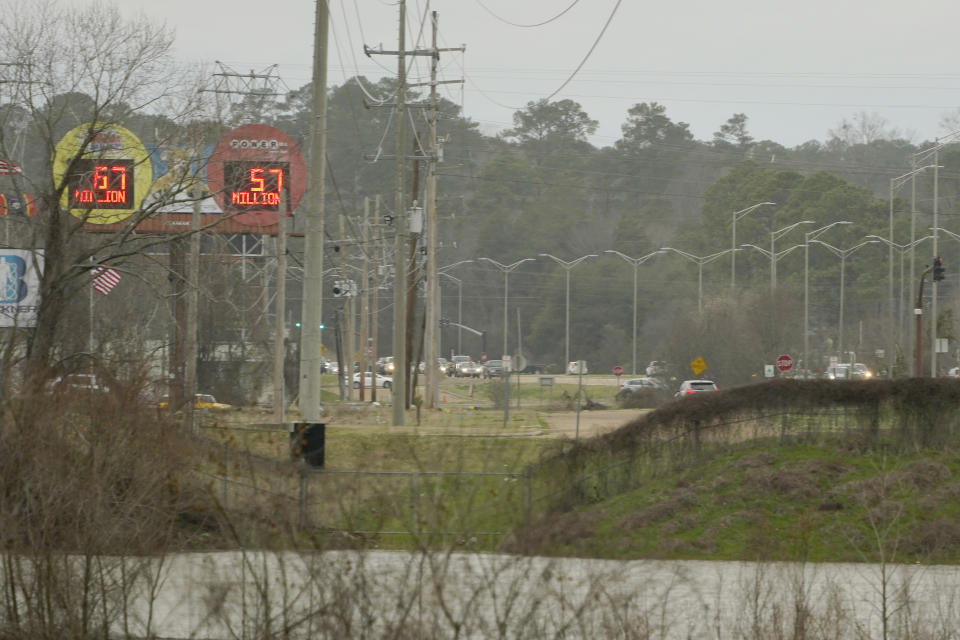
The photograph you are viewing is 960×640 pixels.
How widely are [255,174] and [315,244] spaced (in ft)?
57.5

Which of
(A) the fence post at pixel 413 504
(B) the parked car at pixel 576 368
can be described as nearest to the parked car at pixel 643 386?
(B) the parked car at pixel 576 368

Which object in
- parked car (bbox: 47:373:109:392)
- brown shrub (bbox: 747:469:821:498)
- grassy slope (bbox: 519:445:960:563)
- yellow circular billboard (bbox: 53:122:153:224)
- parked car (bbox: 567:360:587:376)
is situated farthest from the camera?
parked car (bbox: 567:360:587:376)

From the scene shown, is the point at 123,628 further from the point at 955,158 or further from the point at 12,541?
the point at 955,158

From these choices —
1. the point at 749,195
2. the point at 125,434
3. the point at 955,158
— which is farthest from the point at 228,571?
the point at 955,158

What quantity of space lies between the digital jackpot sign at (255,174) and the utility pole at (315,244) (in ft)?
15.7

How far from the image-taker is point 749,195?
308 ft

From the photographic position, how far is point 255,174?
37406 millimetres

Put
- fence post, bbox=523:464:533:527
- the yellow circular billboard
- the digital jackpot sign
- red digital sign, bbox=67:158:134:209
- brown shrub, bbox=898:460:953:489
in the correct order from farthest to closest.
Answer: the digital jackpot sign, red digital sign, bbox=67:158:134:209, the yellow circular billboard, brown shrub, bbox=898:460:953:489, fence post, bbox=523:464:533:527

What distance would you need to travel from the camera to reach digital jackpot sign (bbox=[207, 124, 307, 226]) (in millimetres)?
29078

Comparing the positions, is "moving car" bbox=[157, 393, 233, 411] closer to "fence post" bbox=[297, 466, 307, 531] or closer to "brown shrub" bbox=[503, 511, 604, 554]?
"fence post" bbox=[297, 466, 307, 531]

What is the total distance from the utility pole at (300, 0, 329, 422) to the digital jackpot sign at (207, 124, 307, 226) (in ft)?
15.7

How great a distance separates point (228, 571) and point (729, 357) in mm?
64979

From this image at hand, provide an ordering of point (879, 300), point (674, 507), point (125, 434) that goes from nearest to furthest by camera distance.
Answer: point (125, 434), point (674, 507), point (879, 300)

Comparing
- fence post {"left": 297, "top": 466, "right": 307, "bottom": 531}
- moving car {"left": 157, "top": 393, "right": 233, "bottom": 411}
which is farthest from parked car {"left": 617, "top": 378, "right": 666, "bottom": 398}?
fence post {"left": 297, "top": 466, "right": 307, "bottom": 531}
